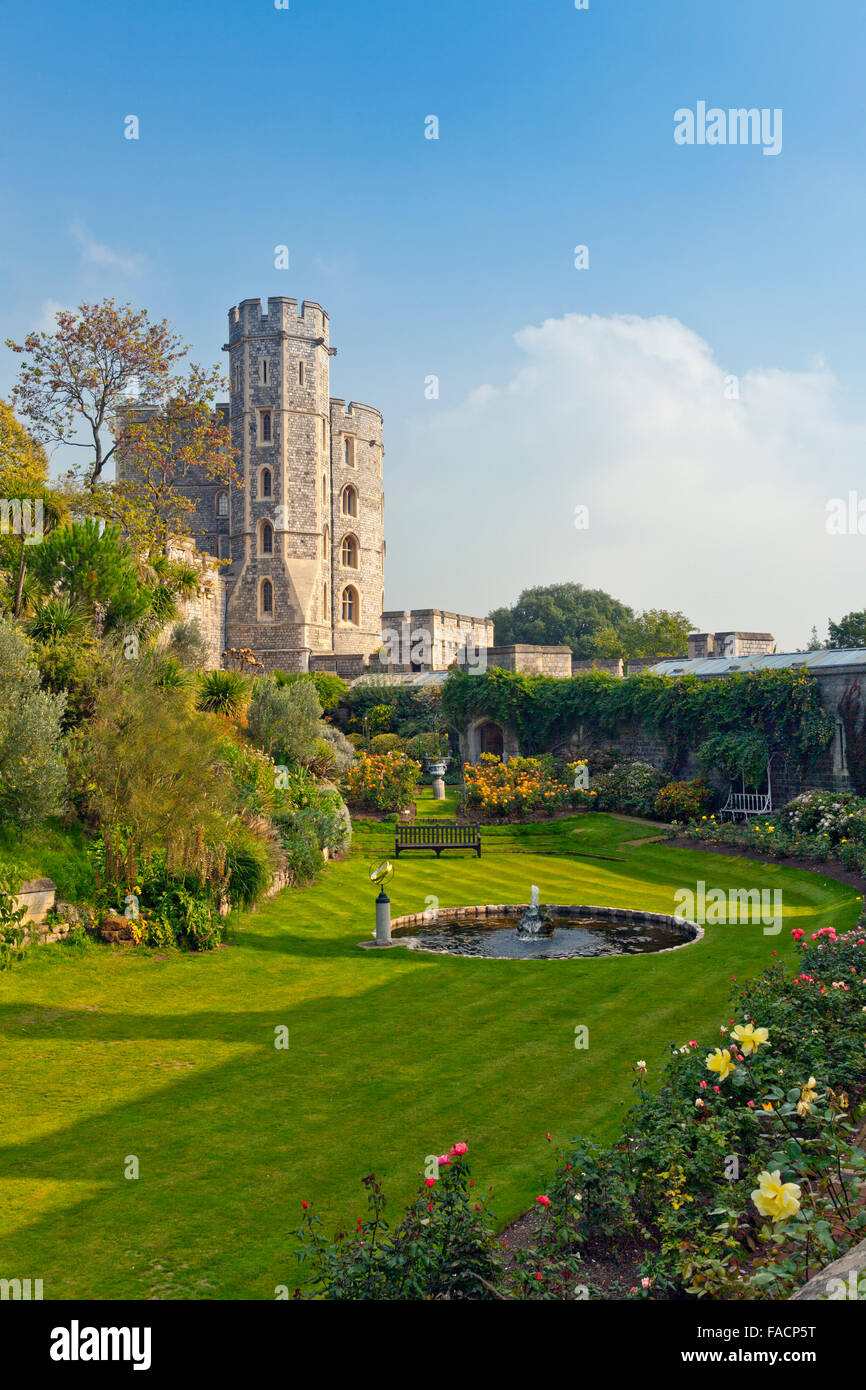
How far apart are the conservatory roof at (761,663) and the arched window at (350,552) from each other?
2586 cm

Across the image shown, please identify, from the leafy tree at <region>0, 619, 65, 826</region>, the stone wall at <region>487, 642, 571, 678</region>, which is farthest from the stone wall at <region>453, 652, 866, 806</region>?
the leafy tree at <region>0, 619, 65, 826</region>

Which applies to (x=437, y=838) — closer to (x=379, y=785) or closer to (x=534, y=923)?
(x=379, y=785)

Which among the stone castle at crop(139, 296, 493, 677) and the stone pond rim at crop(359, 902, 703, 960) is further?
the stone castle at crop(139, 296, 493, 677)

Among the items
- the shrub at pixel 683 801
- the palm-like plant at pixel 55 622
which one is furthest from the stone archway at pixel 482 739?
the palm-like plant at pixel 55 622

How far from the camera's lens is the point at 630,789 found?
80.6ft

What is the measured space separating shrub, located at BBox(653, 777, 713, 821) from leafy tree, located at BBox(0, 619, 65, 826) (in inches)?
592

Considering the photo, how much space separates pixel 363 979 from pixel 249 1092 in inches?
136

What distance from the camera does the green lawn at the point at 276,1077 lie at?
5730mm

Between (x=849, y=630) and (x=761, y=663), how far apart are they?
38.1m

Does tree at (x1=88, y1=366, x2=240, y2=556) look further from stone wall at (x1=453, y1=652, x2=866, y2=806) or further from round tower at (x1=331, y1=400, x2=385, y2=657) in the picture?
round tower at (x1=331, y1=400, x2=385, y2=657)

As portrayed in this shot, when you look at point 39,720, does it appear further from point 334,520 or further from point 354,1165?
point 334,520

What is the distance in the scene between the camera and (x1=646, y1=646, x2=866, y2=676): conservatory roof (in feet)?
71.9

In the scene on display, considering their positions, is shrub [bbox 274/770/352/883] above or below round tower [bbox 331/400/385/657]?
below

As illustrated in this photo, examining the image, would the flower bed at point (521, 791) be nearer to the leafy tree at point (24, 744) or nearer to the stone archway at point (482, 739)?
the stone archway at point (482, 739)
